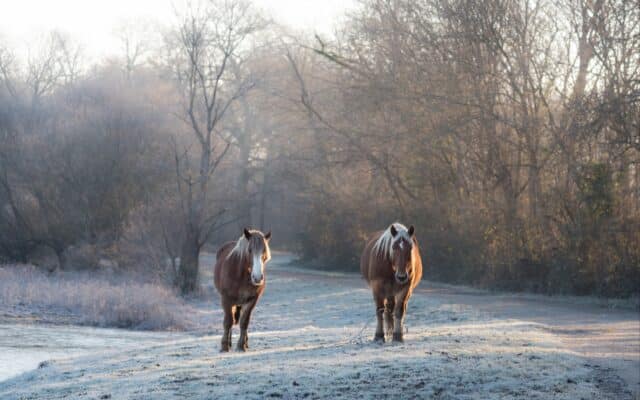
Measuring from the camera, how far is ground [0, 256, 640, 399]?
11.4 meters

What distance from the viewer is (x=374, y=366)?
12.4m

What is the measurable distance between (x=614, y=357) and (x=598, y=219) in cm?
1343

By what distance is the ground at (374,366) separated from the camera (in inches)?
447

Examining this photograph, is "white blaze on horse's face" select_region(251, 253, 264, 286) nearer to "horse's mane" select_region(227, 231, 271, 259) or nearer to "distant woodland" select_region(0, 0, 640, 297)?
"horse's mane" select_region(227, 231, 271, 259)

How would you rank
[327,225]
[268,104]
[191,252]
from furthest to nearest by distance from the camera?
[268,104]
[327,225]
[191,252]

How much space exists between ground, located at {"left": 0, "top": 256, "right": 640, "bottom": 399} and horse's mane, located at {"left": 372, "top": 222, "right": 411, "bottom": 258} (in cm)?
148

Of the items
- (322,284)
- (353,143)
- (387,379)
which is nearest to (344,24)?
(353,143)

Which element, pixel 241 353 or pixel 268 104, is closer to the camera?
pixel 241 353

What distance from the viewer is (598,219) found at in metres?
28.7

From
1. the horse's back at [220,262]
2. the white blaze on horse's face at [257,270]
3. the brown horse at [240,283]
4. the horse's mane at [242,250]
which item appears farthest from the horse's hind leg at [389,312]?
the horse's back at [220,262]

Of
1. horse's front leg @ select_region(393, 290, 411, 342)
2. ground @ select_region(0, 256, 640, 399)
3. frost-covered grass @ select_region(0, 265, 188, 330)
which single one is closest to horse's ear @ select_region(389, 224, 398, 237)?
horse's front leg @ select_region(393, 290, 411, 342)

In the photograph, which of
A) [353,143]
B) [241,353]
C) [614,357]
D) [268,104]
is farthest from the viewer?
[268,104]

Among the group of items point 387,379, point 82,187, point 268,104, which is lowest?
point 387,379

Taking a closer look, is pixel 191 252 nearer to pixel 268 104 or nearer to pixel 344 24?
pixel 344 24
